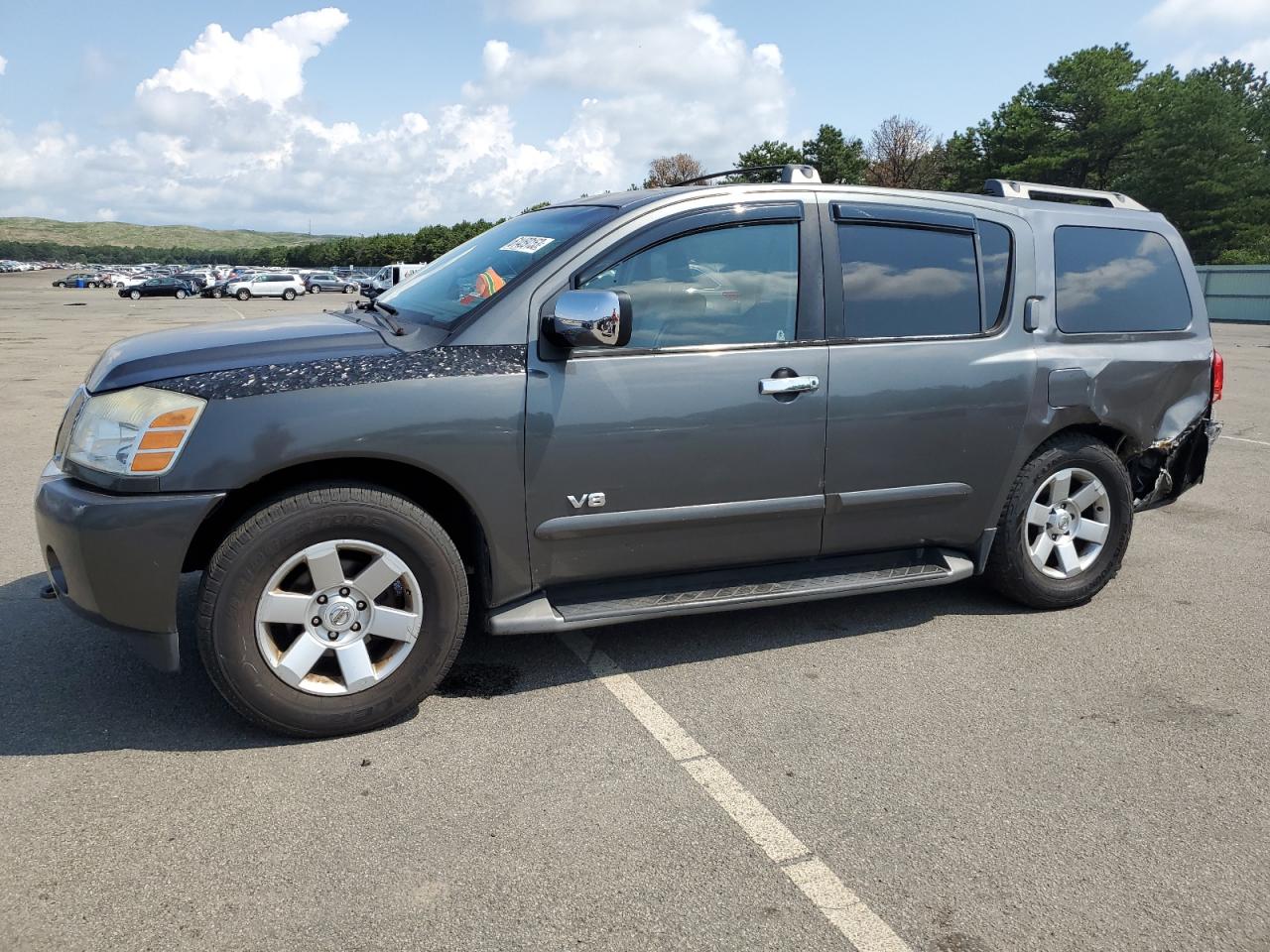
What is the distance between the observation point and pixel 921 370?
397 cm

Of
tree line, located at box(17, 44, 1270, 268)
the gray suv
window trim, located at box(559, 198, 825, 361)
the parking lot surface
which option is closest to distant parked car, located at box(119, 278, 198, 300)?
tree line, located at box(17, 44, 1270, 268)

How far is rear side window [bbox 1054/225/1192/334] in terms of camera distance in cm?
446

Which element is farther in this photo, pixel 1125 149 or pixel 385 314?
pixel 1125 149

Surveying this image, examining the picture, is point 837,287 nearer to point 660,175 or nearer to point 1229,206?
point 1229,206

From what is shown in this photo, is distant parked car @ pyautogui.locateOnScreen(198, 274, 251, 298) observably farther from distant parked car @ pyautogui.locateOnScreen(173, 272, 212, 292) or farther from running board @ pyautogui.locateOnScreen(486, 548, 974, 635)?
running board @ pyautogui.locateOnScreen(486, 548, 974, 635)

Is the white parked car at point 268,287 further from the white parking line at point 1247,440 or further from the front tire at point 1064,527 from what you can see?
the front tire at point 1064,527

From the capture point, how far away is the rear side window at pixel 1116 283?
14.6 ft

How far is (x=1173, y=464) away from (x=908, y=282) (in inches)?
77.8

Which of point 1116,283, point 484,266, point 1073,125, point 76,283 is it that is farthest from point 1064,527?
point 76,283

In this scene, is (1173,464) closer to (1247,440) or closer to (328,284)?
(1247,440)

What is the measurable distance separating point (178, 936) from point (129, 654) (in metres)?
1.82

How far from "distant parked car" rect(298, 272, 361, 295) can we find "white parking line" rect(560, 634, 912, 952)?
62978mm

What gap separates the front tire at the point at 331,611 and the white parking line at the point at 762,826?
698 mm

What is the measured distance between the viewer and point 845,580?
13.0ft
